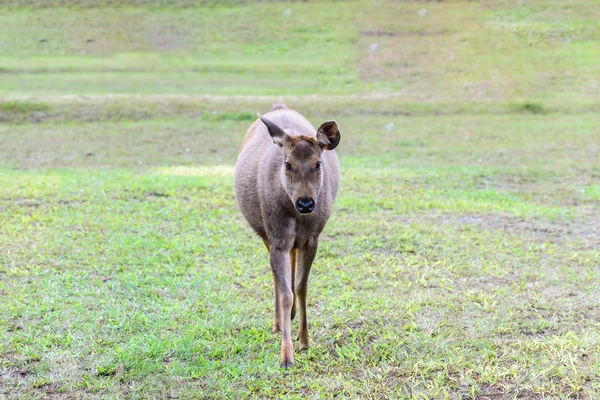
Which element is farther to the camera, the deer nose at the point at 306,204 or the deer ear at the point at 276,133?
the deer ear at the point at 276,133

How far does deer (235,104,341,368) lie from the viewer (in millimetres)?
4395

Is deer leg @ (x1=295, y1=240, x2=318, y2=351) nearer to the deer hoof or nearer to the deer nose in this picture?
the deer hoof

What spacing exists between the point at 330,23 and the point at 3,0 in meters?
14.2

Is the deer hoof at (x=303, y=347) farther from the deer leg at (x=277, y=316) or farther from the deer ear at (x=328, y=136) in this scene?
the deer ear at (x=328, y=136)

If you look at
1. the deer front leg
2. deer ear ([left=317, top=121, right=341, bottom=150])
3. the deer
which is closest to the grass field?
the deer front leg

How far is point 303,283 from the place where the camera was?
15.8 feet

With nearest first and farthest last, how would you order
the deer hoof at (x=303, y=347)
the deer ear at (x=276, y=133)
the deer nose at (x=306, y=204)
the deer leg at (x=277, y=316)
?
the deer nose at (x=306, y=204) < the deer ear at (x=276, y=133) < the deer hoof at (x=303, y=347) < the deer leg at (x=277, y=316)

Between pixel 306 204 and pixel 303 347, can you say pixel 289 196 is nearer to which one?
pixel 306 204

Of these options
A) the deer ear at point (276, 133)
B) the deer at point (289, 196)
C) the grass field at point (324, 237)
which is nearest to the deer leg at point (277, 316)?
the deer at point (289, 196)

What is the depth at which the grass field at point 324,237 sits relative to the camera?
14.2 ft

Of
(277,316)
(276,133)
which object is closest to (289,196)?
(276,133)

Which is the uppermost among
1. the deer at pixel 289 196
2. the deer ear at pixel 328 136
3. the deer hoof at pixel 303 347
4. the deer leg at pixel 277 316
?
the deer ear at pixel 328 136

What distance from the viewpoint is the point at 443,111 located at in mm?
18656

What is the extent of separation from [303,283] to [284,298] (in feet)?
0.95
